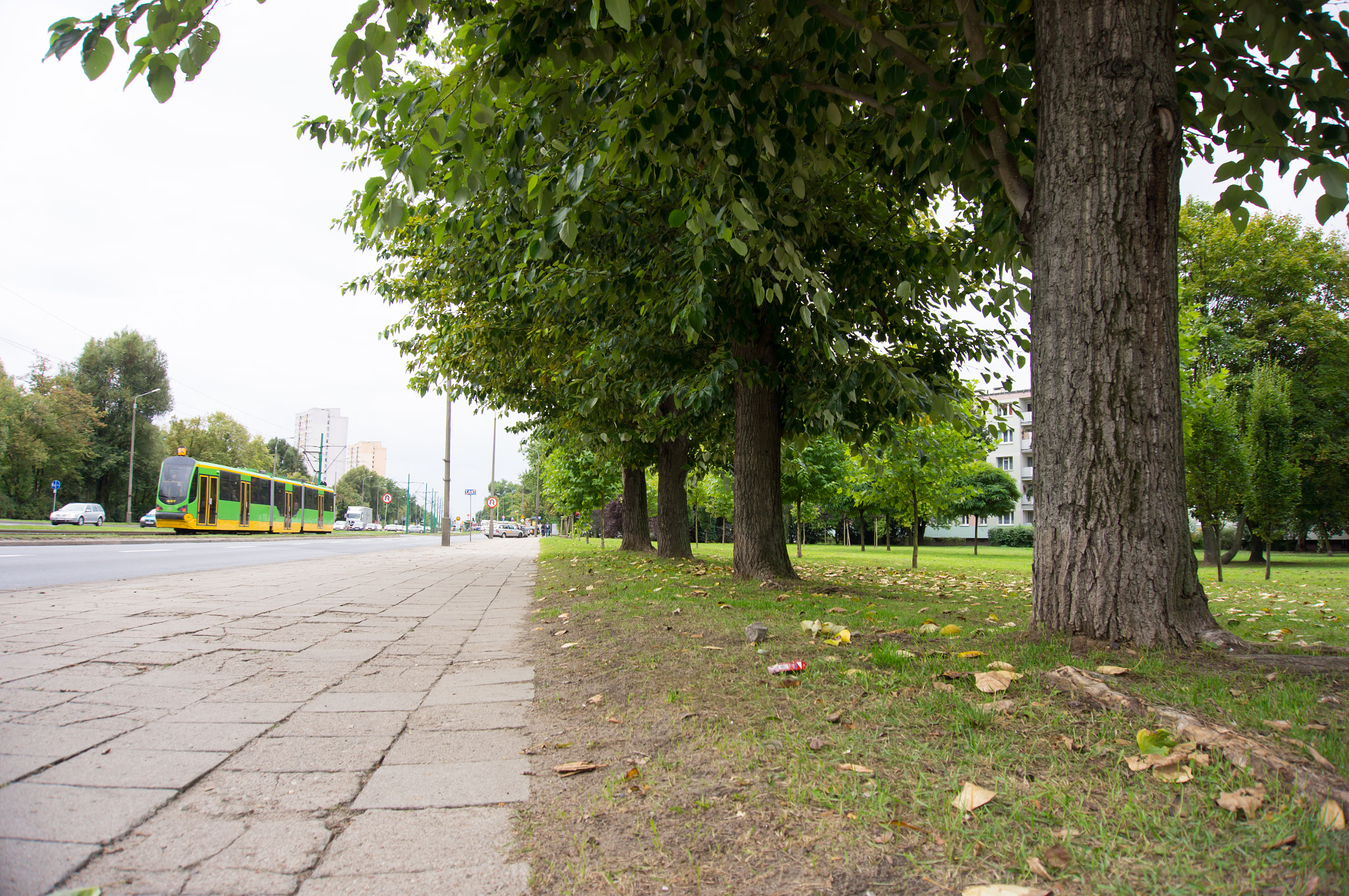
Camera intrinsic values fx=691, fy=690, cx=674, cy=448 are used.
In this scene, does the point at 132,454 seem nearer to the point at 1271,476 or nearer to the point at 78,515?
the point at 78,515

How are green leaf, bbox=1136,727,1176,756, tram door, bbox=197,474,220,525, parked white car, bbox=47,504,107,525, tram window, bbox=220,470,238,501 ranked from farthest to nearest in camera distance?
parked white car, bbox=47,504,107,525 → tram window, bbox=220,470,238,501 → tram door, bbox=197,474,220,525 → green leaf, bbox=1136,727,1176,756

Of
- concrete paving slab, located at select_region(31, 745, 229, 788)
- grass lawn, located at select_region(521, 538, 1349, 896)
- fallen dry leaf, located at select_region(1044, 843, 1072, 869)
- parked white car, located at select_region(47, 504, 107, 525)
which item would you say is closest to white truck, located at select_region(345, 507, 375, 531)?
parked white car, located at select_region(47, 504, 107, 525)

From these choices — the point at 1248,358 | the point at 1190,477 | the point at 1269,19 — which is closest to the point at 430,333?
the point at 1269,19

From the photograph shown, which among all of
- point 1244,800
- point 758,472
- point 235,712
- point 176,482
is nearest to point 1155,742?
point 1244,800

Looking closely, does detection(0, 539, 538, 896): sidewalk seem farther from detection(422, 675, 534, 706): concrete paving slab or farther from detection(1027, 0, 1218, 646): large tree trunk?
detection(1027, 0, 1218, 646): large tree trunk

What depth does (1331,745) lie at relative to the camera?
208cm

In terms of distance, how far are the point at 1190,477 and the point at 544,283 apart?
14498 mm

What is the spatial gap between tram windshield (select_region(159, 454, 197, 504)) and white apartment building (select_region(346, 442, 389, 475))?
132 metres

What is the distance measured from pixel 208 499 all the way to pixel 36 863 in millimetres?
34942

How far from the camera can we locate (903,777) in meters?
2.19

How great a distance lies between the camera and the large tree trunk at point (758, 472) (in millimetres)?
8523

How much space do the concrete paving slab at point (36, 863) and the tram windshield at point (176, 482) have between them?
34013mm

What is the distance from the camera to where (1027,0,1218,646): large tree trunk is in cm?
334

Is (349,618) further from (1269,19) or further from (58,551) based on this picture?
(58,551)
